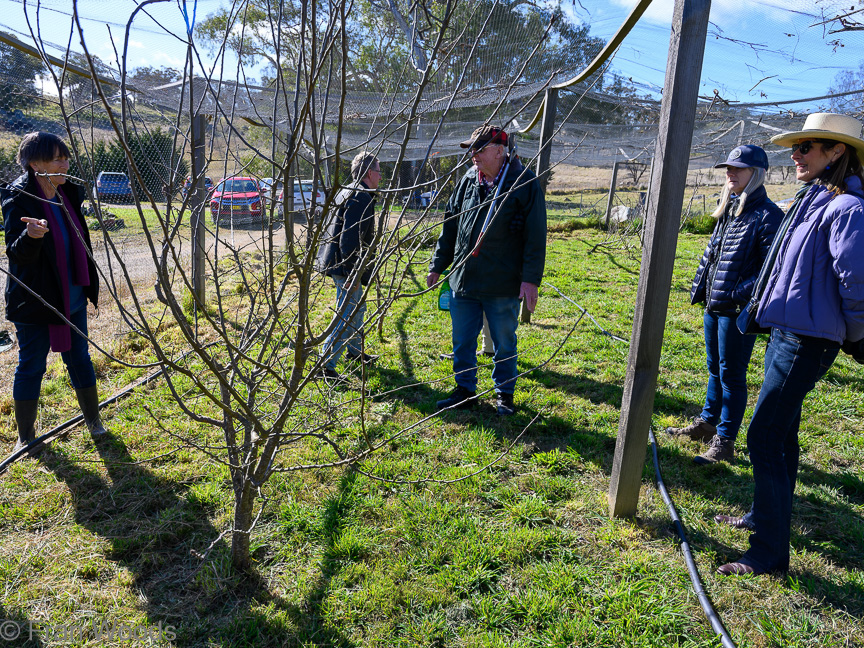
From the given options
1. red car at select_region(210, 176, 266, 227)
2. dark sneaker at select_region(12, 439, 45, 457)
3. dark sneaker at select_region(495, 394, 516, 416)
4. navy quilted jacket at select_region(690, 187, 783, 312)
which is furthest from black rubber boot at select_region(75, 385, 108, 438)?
navy quilted jacket at select_region(690, 187, 783, 312)

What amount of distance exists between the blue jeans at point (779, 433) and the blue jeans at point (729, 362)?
794 millimetres

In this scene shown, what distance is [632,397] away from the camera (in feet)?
8.23

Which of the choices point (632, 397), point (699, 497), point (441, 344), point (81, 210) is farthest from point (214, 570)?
point (441, 344)

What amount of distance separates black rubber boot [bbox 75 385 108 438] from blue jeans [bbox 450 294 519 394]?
2240 mm

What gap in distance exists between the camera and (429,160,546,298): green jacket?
3486mm

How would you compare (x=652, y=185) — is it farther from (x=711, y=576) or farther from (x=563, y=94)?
(x=563, y=94)

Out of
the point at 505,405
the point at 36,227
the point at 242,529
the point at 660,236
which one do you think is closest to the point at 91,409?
the point at 36,227

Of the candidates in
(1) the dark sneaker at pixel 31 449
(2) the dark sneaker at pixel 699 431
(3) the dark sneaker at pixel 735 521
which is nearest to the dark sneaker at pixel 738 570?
(3) the dark sneaker at pixel 735 521

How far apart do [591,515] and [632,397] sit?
2.23 feet

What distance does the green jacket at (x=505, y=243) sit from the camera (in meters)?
3.49

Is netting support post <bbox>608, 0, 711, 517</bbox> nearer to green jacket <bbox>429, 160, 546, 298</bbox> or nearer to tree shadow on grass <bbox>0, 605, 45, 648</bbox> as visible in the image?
green jacket <bbox>429, 160, 546, 298</bbox>

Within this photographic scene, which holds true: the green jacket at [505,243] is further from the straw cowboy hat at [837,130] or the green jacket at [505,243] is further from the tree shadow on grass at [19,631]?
the tree shadow on grass at [19,631]

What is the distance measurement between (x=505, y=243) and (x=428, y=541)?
1908 millimetres

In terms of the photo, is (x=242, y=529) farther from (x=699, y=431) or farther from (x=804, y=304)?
(x=699, y=431)
